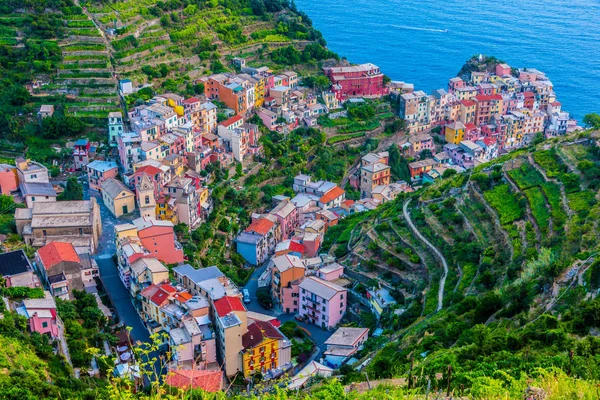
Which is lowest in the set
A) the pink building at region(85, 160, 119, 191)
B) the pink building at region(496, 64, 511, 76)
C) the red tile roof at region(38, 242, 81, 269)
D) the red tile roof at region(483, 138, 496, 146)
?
the red tile roof at region(483, 138, 496, 146)

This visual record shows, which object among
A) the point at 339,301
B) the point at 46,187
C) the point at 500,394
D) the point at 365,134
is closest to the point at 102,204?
the point at 46,187

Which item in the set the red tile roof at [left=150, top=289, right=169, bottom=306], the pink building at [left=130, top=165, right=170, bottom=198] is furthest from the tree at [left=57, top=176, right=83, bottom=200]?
the red tile roof at [left=150, top=289, right=169, bottom=306]

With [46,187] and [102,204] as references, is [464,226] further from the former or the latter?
[46,187]

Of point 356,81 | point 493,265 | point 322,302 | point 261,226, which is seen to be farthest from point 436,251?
point 356,81

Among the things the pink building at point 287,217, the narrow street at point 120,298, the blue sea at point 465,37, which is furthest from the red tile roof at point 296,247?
the blue sea at point 465,37

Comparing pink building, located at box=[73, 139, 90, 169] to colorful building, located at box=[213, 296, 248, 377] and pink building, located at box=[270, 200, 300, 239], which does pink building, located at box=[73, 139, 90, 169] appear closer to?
pink building, located at box=[270, 200, 300, 239]
